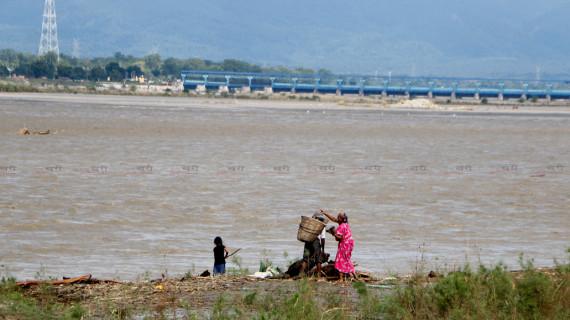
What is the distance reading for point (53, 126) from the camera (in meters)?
46.1

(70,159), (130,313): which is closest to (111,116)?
(70,159)

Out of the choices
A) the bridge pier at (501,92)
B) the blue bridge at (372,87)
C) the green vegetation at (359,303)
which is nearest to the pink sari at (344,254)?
the green vegetation at (359,303)

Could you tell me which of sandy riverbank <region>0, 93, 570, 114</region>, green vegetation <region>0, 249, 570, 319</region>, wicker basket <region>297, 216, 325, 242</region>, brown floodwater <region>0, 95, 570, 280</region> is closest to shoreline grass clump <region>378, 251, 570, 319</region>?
green vegetation <region>0, 249, 570, 319</region>

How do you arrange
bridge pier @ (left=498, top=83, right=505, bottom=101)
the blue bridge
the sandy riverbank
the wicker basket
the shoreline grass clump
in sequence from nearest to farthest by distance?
the shoreline grass clump, the wicker basket, the sandy riverbank, bridge pier @ (left=498, top=83, right=505, bottom=101), the blue bridge

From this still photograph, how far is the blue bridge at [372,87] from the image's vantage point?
492 feet

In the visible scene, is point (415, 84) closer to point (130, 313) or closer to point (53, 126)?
point (53, 126)

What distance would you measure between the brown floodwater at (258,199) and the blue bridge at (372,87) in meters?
110

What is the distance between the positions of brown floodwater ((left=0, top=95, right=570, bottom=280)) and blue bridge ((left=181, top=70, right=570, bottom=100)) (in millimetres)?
109913

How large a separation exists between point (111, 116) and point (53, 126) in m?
11.2

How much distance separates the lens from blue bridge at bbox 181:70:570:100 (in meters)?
150

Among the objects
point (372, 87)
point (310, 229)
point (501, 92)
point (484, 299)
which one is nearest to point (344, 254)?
point (310, 229)

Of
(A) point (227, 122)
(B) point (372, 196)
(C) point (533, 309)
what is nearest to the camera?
→ (C) point (533, 309)

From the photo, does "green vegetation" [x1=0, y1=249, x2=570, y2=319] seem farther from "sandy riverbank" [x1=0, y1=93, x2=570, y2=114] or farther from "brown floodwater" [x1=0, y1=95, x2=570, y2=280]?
"sandy riverbank" [x1=0, y1=93, x2=570, y2=114]

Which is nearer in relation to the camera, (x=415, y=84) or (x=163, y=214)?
(x=163, y=214)
